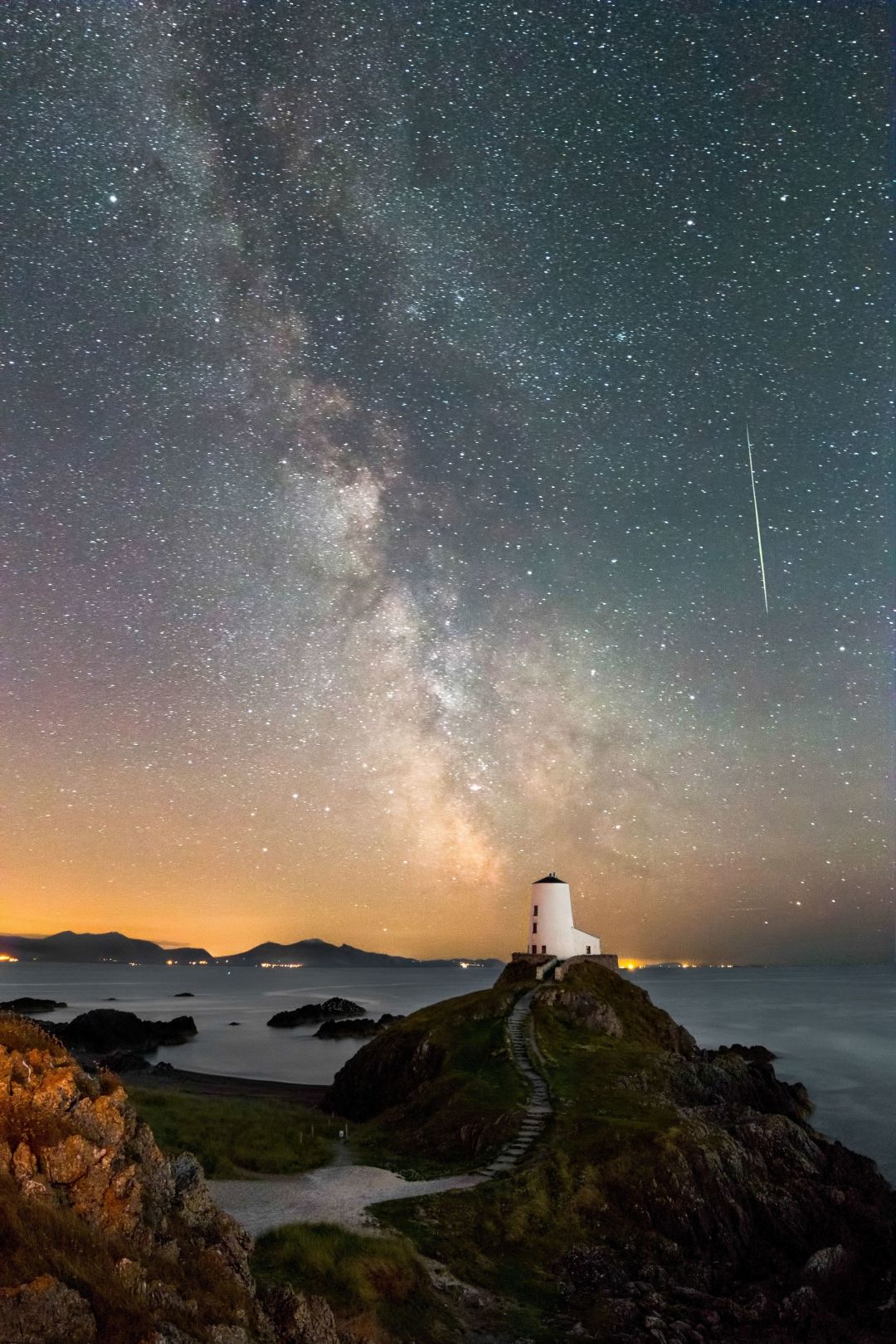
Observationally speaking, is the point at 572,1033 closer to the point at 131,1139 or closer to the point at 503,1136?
the point at 503,1136

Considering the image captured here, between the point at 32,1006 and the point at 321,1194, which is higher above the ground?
the point at 321,1194

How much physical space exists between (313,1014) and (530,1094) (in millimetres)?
106479

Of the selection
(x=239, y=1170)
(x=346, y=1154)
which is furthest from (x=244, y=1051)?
(x=239, y=1170)

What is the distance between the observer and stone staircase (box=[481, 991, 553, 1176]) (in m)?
31.5

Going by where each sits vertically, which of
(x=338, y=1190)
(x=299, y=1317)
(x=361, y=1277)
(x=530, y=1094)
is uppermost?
(x=530, y=1094)

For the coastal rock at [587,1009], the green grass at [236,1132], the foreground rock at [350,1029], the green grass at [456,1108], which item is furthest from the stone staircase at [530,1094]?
the foreground rock at [350,1029]

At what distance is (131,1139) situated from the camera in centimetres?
1680

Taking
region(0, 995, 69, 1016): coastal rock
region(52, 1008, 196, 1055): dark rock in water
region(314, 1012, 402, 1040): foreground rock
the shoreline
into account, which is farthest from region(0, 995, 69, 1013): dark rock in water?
the shoreline

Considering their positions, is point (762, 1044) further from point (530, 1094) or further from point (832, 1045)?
point (530, 1094)

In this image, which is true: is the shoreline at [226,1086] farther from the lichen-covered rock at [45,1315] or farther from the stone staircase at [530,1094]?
the lichen-covered rock at [45,1315]

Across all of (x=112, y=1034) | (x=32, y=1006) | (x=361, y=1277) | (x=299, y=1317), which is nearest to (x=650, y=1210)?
(x=361, y=1277)

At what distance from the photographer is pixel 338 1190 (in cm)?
2747

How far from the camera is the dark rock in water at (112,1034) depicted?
306ft

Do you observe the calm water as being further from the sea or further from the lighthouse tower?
the lighthouse tower
